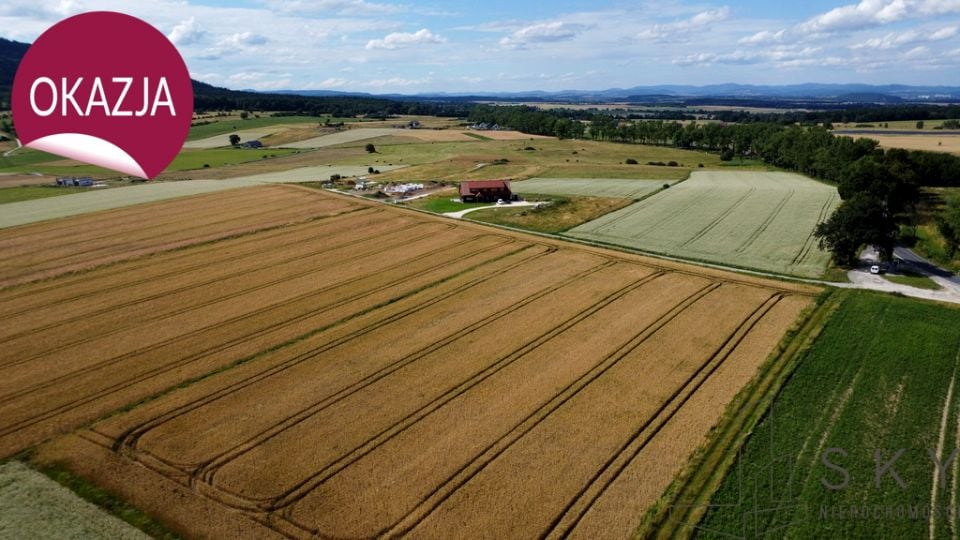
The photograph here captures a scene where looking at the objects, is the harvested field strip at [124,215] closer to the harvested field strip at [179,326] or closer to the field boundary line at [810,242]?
the harvested field strip at [179,326]

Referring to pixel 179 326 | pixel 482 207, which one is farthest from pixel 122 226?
pixel 482 207

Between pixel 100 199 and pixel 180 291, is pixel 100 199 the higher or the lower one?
the higher one

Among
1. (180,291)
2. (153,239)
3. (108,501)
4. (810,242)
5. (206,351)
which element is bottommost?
(108,501)

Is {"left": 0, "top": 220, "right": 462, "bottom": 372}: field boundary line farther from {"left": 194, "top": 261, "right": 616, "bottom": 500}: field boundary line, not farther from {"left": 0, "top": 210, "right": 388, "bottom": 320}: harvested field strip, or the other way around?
{"left": 194, "top": 261, "right": 616, "bottom": 500}: field boundary line

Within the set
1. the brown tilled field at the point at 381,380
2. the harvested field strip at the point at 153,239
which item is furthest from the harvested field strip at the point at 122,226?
the brown tilled field at the point at 381,380

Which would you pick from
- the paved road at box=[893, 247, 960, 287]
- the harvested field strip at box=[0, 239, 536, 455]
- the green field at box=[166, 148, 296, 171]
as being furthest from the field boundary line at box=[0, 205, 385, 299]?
the green field at box=[166, 148, 296, 171]

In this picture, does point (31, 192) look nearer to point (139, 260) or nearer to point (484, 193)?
point (139, 260)
